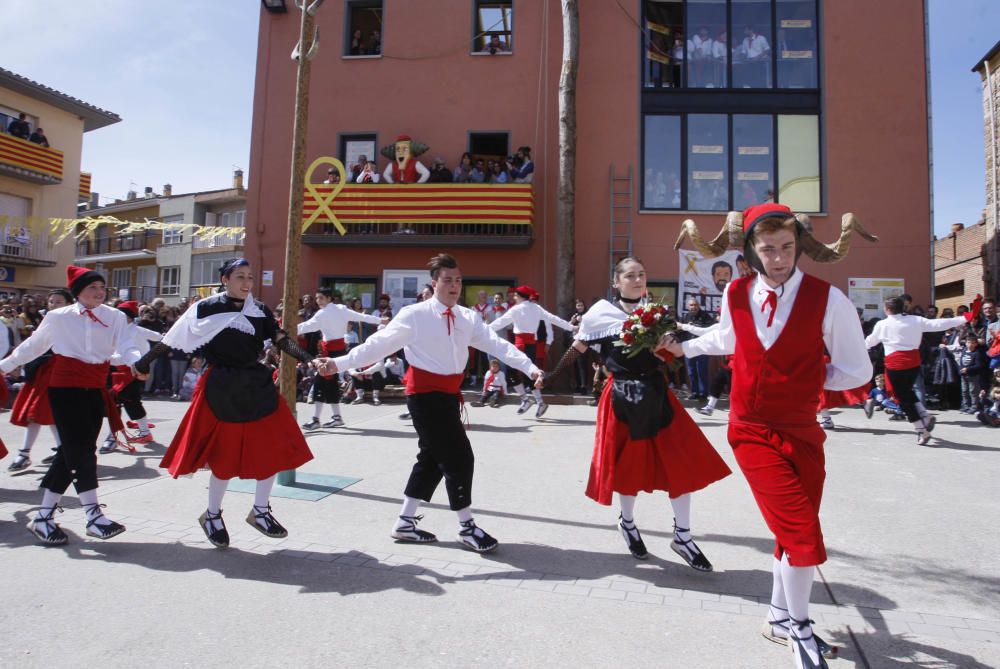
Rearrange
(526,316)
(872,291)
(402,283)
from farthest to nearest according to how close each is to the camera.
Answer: (402,283), (872,291), (526,316)

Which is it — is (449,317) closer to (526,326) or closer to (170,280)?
(526,326)

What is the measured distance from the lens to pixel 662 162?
15984 mm

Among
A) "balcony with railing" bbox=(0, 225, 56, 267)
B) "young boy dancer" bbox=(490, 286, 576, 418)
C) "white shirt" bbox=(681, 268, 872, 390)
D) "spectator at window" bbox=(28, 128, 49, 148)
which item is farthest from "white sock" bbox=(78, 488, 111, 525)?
"spectator at window" bbox=(28, 128, 49, 148)

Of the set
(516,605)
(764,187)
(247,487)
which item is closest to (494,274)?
(764,187)

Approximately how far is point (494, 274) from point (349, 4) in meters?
8.17

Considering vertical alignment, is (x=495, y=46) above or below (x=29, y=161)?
above

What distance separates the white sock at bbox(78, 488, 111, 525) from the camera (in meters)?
4.61

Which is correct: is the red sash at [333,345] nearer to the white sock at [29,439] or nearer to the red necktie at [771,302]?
the white sock at [29,439]

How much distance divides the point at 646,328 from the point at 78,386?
166 inches

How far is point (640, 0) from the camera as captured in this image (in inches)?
634


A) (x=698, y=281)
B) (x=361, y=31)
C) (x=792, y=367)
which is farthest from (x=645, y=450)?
(x=361, y=31)

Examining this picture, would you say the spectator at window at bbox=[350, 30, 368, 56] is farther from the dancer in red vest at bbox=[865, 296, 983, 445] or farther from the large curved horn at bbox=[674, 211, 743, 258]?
the large curved horn at bbox=[674, 211, 743, 258]

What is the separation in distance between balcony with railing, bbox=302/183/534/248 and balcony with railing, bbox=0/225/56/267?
18433 millimetres

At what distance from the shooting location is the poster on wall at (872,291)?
49.3ft
